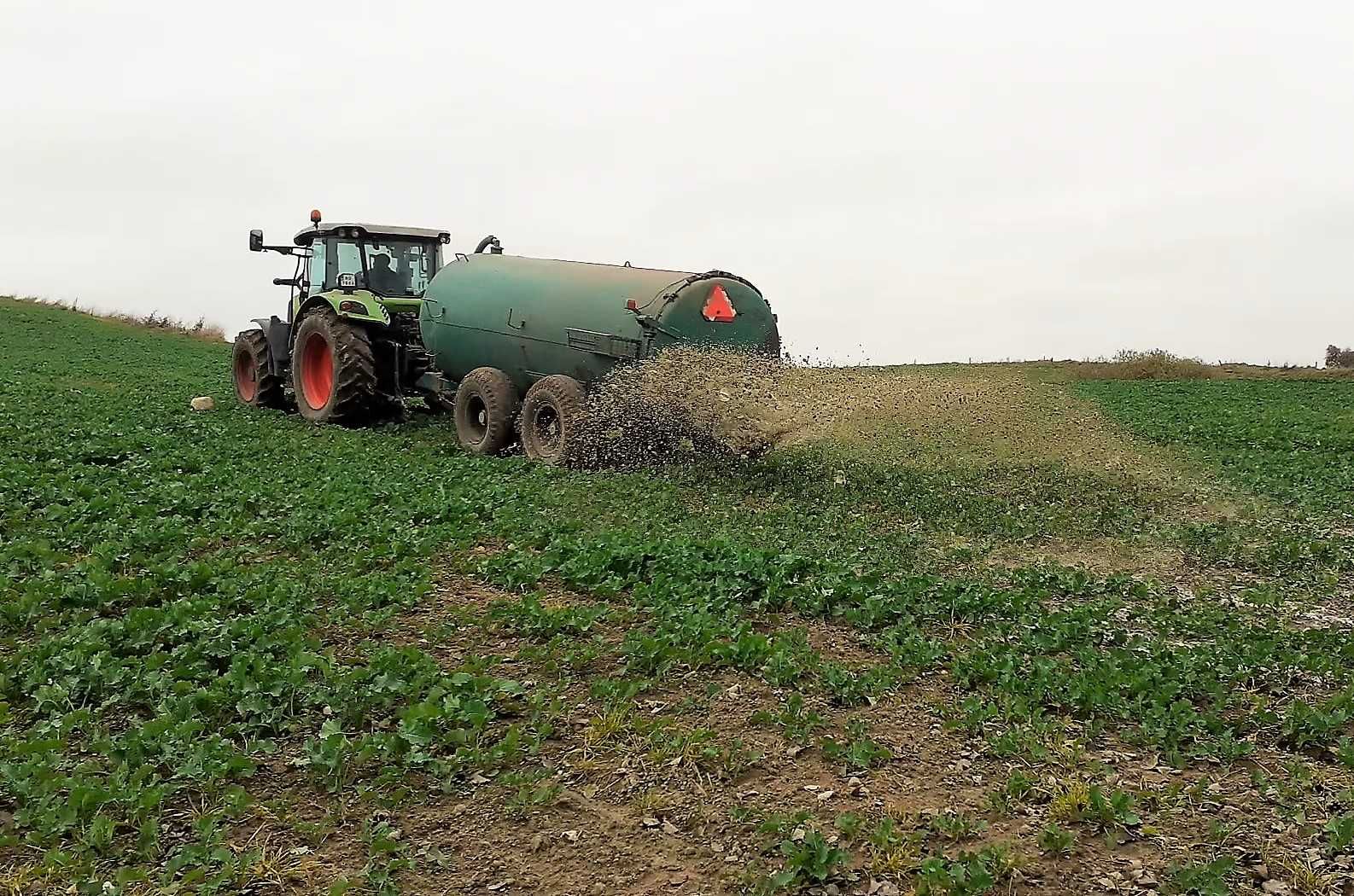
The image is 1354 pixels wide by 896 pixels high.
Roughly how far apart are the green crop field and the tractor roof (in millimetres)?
5262

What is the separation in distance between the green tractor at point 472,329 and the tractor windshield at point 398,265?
0.02 m

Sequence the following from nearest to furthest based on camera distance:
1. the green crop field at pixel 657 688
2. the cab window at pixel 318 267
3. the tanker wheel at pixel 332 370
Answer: the green crop field at pixel 657 688 → the tanker wheel at pixel 332 370 → the cab window at pixel 318 267

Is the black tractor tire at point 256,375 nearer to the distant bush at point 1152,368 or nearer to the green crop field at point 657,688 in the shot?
the green crop field at point 657,688

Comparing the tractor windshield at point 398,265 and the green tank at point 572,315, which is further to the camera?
the tractor windshield at point 398,265

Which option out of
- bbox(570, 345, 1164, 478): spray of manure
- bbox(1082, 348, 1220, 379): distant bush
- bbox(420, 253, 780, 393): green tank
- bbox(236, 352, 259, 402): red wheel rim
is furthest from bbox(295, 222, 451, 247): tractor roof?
bbox(1082, 348, 1220, 379): distant bush

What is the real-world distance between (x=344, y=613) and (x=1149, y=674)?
457cm

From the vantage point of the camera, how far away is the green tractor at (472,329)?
11.6 metres

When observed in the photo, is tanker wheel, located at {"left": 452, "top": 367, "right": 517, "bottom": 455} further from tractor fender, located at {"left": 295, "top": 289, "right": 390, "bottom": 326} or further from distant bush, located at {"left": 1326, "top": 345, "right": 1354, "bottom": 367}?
distant bush, located at {"left": 1326, "top": 345, "right": 1354, "bottom": 367}

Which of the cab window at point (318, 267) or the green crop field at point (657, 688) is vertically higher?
the cab window at point (318, 267)

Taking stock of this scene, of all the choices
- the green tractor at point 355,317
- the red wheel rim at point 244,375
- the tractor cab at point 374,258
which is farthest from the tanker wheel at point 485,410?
the red wheel rim at point 244,375

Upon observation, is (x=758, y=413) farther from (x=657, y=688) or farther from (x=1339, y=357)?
(x=1339, y=357)

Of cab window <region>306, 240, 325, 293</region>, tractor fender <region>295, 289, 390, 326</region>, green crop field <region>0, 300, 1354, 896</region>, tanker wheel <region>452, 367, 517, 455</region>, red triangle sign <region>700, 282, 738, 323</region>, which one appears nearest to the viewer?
green crop field <region>0, 300, 1354, 896</region>

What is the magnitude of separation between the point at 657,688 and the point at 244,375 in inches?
574

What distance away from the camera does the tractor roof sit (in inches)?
597
